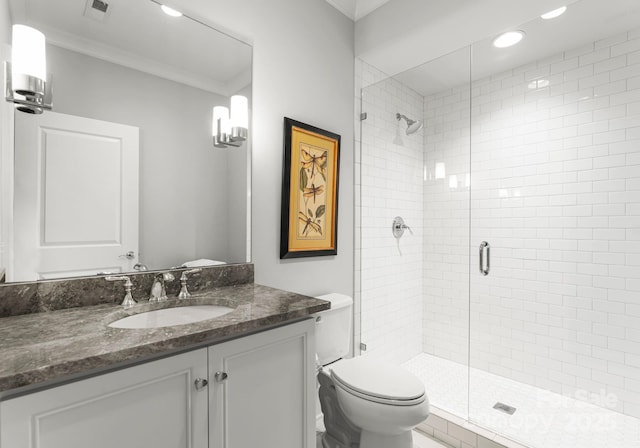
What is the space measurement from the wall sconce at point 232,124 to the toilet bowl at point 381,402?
1.22m

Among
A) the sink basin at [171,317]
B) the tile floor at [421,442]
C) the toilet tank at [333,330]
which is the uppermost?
the sink basin at [171,317]

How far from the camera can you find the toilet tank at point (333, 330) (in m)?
1.75

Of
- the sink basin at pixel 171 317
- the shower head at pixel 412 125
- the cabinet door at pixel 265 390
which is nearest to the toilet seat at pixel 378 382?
the cabinet door at pixel 265 390

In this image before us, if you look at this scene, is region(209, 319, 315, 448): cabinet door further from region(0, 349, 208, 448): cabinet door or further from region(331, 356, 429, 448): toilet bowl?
region(331, 356, 429, 448): toilet bowl

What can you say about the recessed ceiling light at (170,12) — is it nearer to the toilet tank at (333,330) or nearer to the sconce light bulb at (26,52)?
the sconce light bulb at (26,52)

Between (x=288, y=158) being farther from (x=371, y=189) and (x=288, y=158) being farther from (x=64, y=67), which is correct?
(x=64, y=67)

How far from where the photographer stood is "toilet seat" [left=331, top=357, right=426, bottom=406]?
1.38 meters

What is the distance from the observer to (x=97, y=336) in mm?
863

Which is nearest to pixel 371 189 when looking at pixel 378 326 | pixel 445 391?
pixel 378 326

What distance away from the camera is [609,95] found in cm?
204

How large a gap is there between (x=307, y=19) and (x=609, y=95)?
192 cm

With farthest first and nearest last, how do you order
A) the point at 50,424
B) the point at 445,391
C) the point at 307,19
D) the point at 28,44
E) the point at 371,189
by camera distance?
the point at 371,189, the point at 445,391, the point at 307,19, the point at 28,44, the point at 50,424

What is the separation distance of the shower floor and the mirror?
168 cm

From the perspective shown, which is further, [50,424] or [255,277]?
[255,277]
